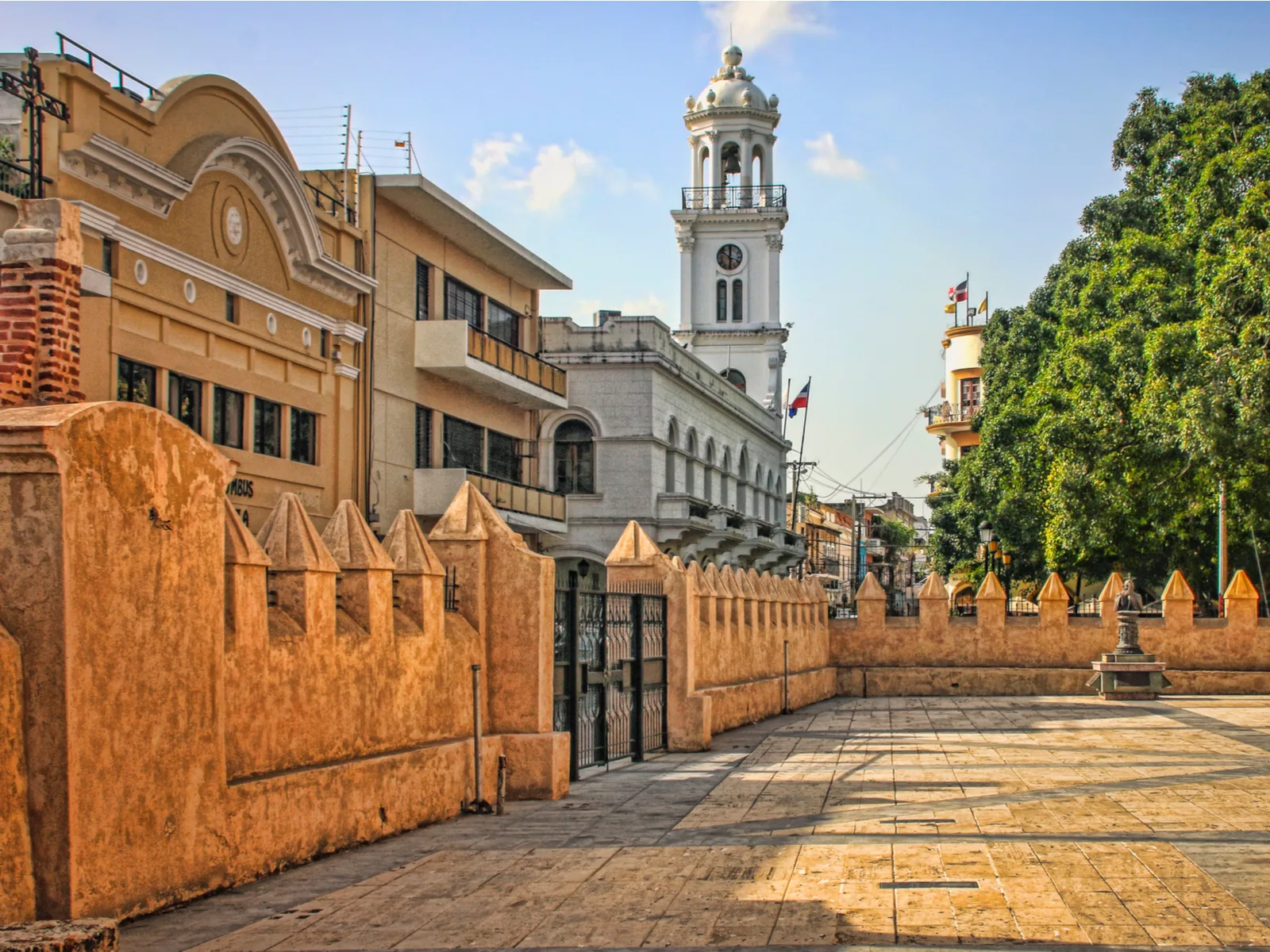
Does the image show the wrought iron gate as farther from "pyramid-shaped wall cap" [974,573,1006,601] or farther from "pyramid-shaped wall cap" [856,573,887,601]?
"pyramid-shaped wall cap" [974,573,1006,601]

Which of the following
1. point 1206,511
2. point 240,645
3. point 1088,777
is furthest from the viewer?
point 1206,511

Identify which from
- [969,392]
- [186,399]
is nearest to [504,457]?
[186,399]

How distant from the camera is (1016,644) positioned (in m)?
31.2

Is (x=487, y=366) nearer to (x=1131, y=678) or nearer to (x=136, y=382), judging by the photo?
(x=136, y=382)

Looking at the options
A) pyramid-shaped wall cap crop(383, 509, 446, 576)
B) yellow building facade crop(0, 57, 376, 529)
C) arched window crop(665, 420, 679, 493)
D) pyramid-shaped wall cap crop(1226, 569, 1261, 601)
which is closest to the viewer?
pyramid-shaped wall cap crop(383, 509, 446, 576)

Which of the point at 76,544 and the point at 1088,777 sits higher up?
the point at 76,544

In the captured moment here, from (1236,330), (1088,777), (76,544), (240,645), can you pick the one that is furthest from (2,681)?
(1236,330)

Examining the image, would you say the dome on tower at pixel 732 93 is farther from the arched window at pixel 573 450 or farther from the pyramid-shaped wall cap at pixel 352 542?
the pyramid-shaped wall cap at pixel 352 542

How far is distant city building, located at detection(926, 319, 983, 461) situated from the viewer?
234 ft

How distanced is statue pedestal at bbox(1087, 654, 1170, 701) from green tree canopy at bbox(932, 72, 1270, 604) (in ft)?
13.5

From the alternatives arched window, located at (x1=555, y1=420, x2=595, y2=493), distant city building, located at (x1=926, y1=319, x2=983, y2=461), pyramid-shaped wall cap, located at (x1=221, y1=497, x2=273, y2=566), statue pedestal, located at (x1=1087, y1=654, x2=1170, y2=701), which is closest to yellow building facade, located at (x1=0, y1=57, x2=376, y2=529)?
pyramid-shaped wall cap, located at (x1=221, y1=497, x2=273, y2=566)

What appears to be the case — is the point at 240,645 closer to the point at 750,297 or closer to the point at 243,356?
the point at 243,356

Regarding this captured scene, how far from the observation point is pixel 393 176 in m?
28.6

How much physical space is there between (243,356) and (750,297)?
132ft
